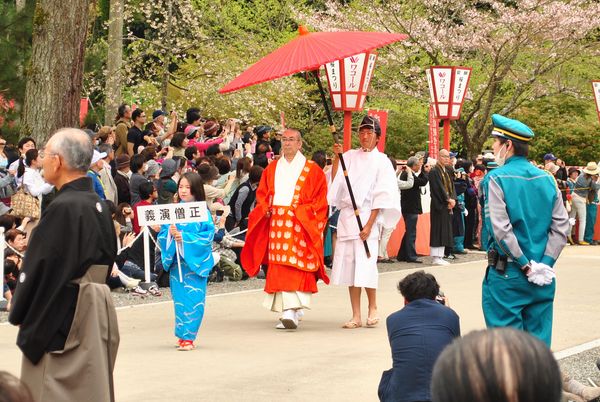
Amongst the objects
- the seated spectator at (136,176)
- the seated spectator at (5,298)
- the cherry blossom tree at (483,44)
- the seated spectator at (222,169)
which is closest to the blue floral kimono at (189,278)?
the seated spectator at (5,298)

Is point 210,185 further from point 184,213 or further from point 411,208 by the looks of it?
point 411,208

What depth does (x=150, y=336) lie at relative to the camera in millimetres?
9648

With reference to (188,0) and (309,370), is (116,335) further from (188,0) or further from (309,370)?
(188,0)

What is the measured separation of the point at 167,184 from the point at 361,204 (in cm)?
346

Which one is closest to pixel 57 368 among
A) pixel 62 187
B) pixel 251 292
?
pixel 62 187

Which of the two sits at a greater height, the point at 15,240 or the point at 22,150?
the point at 22,150

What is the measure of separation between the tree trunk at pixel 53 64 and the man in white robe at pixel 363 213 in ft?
18.1

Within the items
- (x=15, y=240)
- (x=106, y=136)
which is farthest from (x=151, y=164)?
(x=15, y=240)

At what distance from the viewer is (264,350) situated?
356 inches

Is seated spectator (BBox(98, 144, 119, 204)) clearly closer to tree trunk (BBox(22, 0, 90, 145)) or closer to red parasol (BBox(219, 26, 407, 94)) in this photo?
tree trunk (BBox(22, 0, 90, 145))

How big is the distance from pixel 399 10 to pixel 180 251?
1951cm

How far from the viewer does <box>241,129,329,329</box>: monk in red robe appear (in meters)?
10.1

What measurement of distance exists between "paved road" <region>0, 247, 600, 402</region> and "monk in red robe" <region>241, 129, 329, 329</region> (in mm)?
360

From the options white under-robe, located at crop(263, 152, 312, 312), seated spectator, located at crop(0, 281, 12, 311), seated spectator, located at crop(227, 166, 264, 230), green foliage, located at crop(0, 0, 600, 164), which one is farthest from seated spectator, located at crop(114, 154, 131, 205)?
green foliage, located at crop(0, 0, 600, 164)
